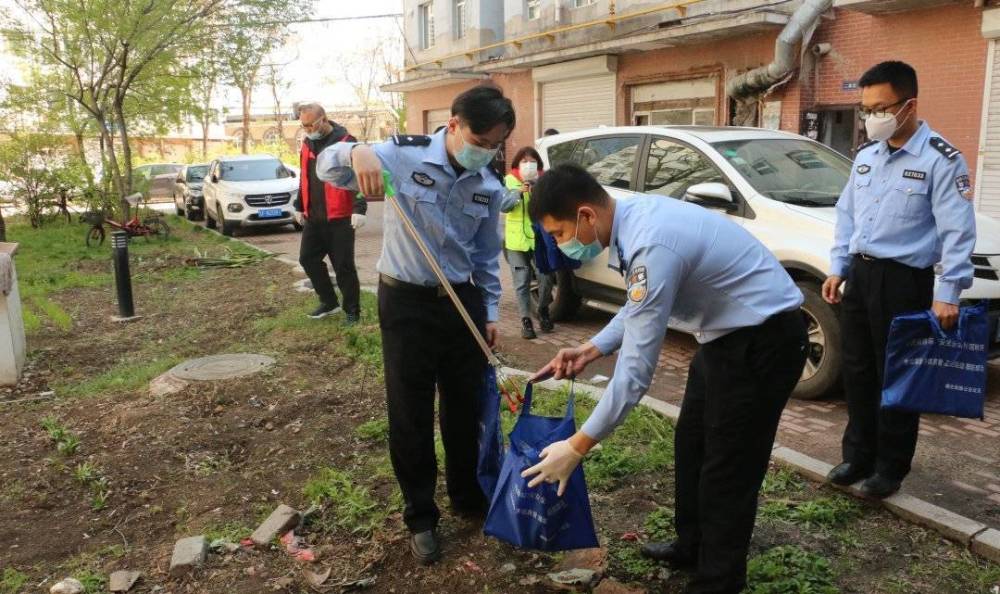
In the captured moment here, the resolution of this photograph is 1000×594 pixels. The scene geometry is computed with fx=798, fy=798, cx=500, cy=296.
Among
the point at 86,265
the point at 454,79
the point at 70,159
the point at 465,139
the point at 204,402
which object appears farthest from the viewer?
the point at 454,79

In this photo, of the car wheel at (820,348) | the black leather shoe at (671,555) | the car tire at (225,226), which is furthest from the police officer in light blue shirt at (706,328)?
the car tire at (225,226)

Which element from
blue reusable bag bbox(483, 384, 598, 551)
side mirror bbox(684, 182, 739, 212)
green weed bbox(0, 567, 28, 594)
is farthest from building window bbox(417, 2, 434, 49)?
blue reusable bag bbox(483, 384, 598, 551)

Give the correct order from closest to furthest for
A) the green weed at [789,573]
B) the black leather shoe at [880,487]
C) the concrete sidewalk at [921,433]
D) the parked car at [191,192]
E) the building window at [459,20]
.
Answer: the green weed at [789,573], the black leather shoe at [880,487], the concrete sidewalk at [921,433], the parked car at [191,192], the building window at [459,20]

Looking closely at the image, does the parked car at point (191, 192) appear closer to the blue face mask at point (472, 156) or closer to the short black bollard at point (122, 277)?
the short black bollard at point (122, 277)

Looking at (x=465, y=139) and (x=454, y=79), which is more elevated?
(x=454, y=79)

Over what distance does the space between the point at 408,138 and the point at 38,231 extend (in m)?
17.3

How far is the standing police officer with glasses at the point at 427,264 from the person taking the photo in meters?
3.12

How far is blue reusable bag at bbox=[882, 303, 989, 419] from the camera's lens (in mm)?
3418

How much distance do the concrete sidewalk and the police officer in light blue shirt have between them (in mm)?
1710

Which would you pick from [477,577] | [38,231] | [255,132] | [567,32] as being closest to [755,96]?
[567,32]

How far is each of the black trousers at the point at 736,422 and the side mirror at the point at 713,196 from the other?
307 centimetres

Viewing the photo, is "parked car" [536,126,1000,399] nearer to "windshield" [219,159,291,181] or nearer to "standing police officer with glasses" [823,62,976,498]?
"standing police officer with glasses" [823,62,976,498]

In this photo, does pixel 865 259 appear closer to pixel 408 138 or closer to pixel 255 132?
pixel 408 138

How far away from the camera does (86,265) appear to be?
498 inches
